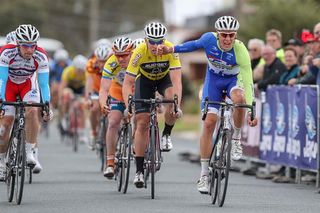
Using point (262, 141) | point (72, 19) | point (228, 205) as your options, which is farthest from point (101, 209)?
point (72, 19)

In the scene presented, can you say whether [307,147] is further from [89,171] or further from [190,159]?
[190,159]

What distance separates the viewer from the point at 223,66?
14.2m

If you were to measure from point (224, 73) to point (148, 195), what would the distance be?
1.88 metres

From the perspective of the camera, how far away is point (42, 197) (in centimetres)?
1466

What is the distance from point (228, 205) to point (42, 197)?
243 centimetres

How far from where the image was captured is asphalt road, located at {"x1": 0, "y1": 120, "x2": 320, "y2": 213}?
13.3 metres

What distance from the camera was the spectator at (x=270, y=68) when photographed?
19.3 m

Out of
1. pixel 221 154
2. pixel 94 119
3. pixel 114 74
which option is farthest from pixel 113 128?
pixel 94 119

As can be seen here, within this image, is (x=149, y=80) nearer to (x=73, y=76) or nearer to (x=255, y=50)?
(x=255, y=50)

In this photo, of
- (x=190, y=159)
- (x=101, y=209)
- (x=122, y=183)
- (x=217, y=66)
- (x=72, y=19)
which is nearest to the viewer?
(x=101, y=209)

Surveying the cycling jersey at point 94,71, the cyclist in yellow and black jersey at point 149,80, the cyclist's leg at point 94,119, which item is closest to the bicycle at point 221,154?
the cyclist in yellow and black jersey at point 149,80

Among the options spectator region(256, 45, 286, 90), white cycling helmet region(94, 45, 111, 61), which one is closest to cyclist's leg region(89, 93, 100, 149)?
white cycling helmet region(94, 45, 111, 61)

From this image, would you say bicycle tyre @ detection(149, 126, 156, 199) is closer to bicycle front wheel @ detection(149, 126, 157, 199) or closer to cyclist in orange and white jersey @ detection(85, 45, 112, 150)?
bicycle front wheel @ detection(149, 126, 157, 199)

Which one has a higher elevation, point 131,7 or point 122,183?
point 131,7
